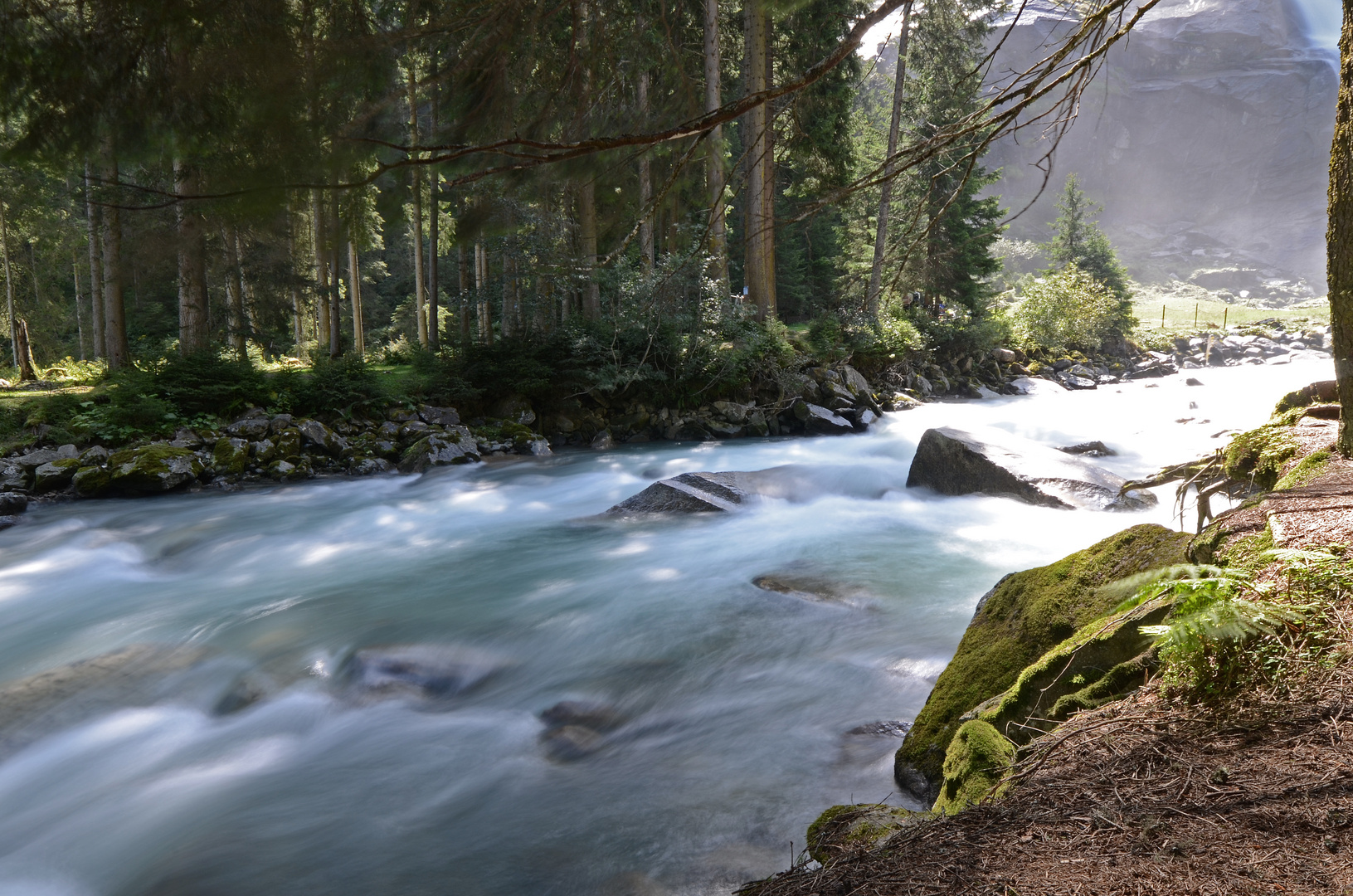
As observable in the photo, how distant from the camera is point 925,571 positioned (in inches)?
279

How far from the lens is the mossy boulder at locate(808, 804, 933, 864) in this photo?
7.92 ft

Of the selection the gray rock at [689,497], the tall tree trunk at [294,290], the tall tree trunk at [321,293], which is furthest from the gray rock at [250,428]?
the gray rock at [689,497]

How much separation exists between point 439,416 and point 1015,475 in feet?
34.5

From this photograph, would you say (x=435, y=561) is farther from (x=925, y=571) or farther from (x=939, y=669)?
(x=939, y=669)

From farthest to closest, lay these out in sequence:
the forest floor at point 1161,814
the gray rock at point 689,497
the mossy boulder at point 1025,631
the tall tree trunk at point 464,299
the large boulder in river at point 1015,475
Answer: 1. the tall tree trunk at point 464,299
2. the gray rock at point 689,497
3. the large boulder in river at point 1015,475
4. the mossy boulder at point 1025,631
5. the forest floor at point 1161,814

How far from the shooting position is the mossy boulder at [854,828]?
7.92 ft

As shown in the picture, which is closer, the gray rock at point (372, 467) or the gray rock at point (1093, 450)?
the gray rock at point (1093, 450)

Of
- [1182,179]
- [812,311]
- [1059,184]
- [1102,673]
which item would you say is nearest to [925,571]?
[1102,673]

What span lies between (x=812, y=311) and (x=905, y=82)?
882 centimetres

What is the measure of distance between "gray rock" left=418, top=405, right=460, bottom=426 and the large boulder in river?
8.86m

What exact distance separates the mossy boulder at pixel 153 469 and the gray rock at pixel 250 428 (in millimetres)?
1066

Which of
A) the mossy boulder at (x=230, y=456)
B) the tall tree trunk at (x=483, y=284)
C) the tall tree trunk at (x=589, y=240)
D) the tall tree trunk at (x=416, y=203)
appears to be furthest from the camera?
the tall tree trunk at (x=483, y=284)

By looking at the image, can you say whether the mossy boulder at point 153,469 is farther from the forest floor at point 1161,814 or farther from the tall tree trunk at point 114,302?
the forest floor at point 1161,814

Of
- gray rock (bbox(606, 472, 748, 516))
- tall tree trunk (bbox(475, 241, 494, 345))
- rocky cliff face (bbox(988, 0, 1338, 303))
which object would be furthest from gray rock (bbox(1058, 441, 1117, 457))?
rocky cliff face (bbox(988, 0, 1338, 303))
